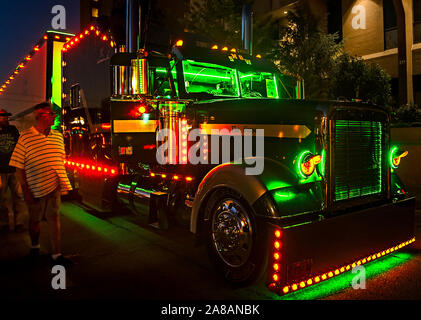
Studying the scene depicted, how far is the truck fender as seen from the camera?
3.37m

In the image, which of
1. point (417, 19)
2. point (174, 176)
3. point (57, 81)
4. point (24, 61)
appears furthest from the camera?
point (417, 19)

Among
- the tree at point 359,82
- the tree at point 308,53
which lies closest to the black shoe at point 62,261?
the tree at point 308,53

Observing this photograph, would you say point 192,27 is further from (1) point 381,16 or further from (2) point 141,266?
(2) point 141,266

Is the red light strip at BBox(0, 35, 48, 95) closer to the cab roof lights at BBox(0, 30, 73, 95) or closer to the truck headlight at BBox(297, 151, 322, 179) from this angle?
the cab roof lights at BBox(0, 30, 73, 95)

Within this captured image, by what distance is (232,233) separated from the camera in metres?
3.66

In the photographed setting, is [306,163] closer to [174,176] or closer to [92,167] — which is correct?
[174,176]

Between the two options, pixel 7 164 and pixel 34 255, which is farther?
pixel 7 164

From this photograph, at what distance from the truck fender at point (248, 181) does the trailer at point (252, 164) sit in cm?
1

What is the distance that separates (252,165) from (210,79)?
76.4 inches

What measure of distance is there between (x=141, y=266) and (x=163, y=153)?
5.47 feet

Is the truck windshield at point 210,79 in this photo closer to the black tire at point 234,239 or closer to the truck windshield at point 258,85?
the truck windshield at point 258,85

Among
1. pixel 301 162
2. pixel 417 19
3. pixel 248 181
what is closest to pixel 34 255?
pixel 248 181

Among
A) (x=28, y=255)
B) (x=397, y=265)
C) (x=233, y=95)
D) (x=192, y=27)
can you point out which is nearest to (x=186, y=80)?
(x=233, y=95)

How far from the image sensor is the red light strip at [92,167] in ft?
20.2
